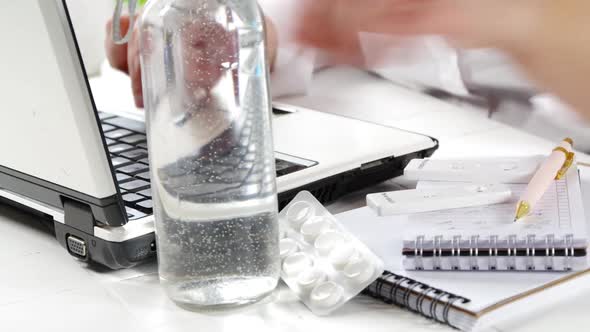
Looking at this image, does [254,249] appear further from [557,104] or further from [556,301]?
[557,104]

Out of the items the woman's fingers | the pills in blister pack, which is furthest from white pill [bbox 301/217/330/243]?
the woman's fingers

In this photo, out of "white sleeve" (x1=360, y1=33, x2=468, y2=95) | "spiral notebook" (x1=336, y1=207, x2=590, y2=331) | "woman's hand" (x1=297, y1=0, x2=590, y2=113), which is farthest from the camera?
"white sleeve" (x1=360, y1=33, x2=468, y2=95)

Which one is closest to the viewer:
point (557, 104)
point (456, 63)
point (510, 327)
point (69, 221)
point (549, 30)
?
point (510, 327)

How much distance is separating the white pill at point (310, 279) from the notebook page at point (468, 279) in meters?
0.04

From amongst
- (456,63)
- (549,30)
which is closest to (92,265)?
(549,30)

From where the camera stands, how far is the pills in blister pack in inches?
21.0

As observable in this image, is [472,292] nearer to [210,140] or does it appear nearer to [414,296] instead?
[414,296]

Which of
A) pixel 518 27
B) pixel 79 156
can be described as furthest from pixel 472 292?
pixel 518 27

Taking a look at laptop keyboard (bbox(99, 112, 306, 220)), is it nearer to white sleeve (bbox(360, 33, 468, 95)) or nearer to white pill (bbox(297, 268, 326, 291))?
white pill (bbox(297, 268, 326, 291))

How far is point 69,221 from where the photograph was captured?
0.61 meters

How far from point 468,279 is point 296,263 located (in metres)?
0.11

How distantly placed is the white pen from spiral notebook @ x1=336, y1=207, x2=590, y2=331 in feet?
0.14

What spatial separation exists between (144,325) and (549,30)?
541mm

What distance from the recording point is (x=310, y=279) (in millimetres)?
546
